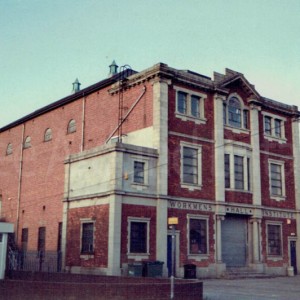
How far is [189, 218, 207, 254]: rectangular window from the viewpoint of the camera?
31016 mm

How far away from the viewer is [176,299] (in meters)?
16.3

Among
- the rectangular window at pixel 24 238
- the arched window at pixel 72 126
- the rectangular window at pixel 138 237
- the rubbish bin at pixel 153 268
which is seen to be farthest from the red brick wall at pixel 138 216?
the rectangular window at pixel 24 238

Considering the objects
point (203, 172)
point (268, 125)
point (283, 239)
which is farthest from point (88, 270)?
point (268, 125)

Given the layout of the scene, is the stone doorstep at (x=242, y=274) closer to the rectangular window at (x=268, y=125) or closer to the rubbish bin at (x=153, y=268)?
the rubbish bin at (x=153, y=268)

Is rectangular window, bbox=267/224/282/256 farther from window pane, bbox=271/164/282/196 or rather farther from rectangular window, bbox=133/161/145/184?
rectangular window, bbox=133/161/145/184

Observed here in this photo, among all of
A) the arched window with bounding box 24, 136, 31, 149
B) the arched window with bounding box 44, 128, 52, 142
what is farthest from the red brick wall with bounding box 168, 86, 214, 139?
the arched window with bounding box 24, 136, 31, 149

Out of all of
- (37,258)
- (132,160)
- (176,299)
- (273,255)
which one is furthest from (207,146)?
(176,299)

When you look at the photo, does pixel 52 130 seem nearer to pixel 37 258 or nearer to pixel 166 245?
pixel 37 258

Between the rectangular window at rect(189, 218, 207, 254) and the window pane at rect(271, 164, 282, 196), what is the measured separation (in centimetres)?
836

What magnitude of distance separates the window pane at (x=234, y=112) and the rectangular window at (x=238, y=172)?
267 cm

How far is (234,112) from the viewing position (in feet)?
118

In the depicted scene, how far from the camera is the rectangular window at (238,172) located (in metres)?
34.6

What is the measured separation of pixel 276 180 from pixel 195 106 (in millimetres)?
9832

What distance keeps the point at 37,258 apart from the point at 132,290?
21.0m
